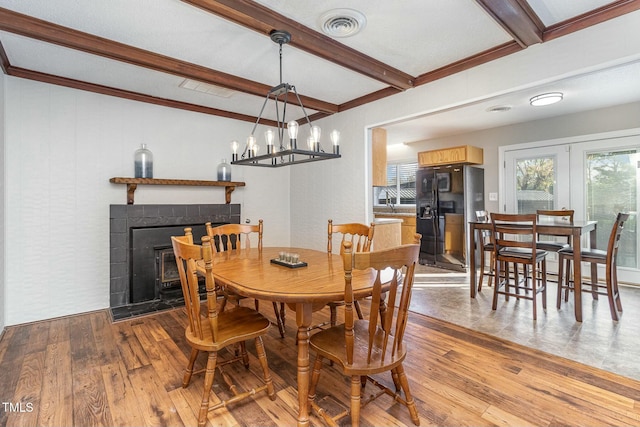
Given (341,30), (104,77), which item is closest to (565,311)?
(341,30)

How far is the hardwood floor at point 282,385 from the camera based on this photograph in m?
1.62

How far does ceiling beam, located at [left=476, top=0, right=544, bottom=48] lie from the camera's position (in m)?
1.92

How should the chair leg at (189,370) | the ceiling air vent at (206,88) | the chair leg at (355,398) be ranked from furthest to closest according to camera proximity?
1. the ceiling air vent at (206,88)
2. the chair leg at (189,370)
3. the chair leg at (355,398)

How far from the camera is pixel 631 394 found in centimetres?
180

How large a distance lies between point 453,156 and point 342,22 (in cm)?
356

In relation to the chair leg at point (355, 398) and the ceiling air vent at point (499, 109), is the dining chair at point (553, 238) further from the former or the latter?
the chair leg at point (355, 398)

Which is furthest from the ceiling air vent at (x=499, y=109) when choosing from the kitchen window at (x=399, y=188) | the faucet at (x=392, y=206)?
the faucet at (x=392, y=206)

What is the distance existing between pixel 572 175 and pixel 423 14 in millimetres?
3790

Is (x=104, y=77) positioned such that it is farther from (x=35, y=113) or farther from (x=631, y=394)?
(x=631, y=394)

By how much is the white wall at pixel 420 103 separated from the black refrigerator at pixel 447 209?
0.59 metres

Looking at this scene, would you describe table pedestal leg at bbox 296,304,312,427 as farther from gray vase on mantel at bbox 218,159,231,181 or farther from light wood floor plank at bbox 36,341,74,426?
gray vase on mantel at bbox 218,159,231,181

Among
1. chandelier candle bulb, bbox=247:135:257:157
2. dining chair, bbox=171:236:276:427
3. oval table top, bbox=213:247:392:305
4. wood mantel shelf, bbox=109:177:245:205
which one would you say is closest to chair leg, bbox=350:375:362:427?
oval table top, bbox=213:247:392:305

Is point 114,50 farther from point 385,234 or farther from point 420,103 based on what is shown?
point 385,234

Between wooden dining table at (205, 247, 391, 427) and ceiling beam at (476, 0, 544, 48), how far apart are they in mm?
1777
